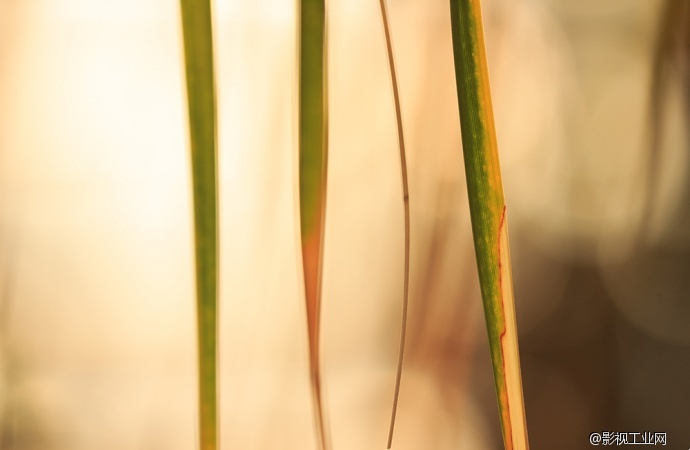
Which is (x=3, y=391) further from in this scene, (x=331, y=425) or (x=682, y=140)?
(x=682, y=140)

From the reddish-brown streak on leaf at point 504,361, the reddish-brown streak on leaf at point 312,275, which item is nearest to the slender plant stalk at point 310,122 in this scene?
the reddish-brown streak on leaf at point 312,275

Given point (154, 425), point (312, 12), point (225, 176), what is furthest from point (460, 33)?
point (154, 425)

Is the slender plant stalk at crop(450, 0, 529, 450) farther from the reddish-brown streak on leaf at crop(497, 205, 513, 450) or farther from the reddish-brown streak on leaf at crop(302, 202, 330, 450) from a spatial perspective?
the reddish-brown streak on leaf at crop(302, 202, 330, 450)

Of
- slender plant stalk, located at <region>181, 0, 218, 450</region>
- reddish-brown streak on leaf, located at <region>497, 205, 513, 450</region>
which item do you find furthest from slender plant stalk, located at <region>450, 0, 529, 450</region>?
slender plant stalk, located at <region>181, 0, 218, 450</region>

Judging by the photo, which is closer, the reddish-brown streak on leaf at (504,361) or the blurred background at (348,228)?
the reddish-brown streak on leaf at (504,361)

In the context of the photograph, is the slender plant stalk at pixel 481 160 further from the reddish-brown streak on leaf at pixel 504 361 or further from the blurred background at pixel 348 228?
the blurred background at pixel 348 228
